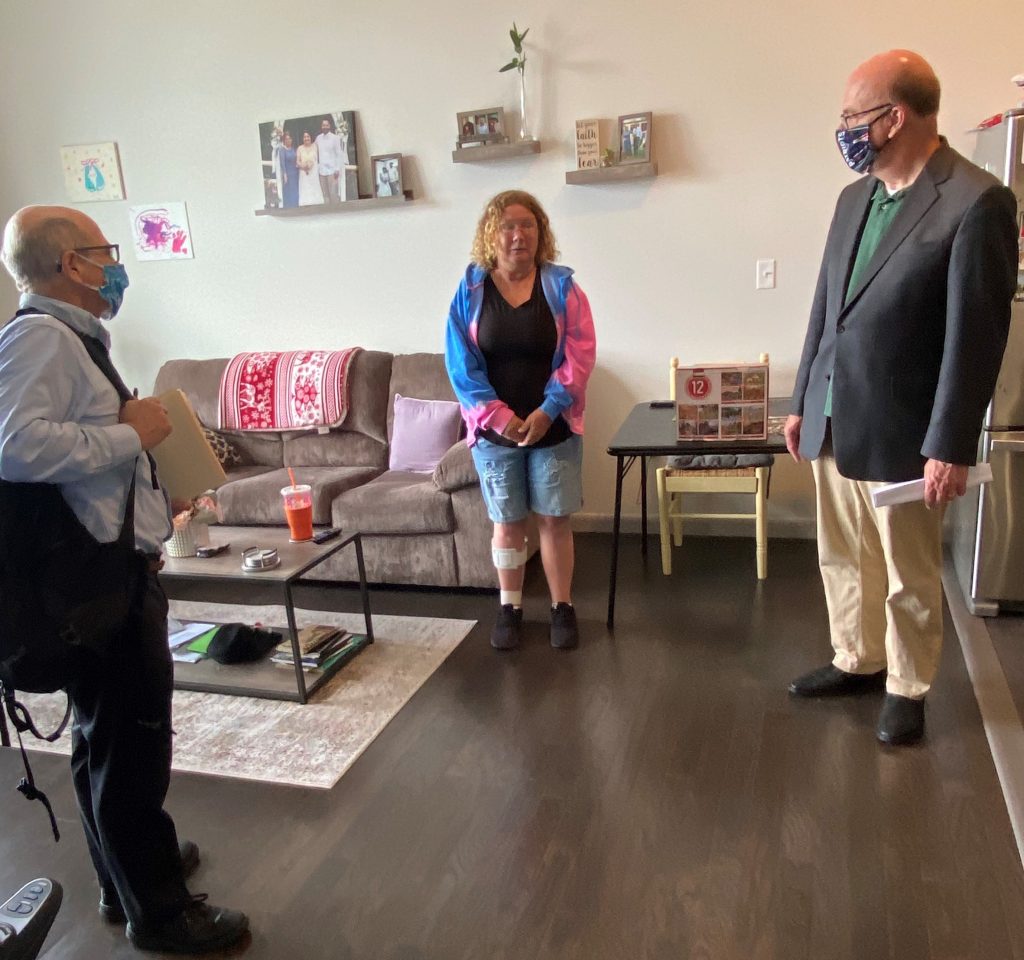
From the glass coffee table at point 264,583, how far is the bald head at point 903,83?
191 cm

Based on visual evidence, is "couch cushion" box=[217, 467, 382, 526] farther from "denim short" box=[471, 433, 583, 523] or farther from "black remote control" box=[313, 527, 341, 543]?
"denim short" box=[471, 433, 583, 523]

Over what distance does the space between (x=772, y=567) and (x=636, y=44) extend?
2.17 metres

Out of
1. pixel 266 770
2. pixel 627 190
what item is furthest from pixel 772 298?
pixel 266 770

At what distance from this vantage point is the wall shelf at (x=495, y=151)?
3.47m

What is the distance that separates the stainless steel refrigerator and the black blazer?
3.06ft

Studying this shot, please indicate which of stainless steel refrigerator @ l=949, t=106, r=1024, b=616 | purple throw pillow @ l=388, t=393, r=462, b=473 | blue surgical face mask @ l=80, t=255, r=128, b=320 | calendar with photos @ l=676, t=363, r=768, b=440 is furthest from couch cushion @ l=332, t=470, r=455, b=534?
stainless steel refrigerator @ l=949, t=106, r=1024, b=616

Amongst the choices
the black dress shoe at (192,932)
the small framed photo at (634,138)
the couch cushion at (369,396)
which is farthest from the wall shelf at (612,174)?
the black dress shoe at (192,932)

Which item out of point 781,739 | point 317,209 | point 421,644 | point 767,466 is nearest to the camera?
point 781,739

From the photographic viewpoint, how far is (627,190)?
349 cm

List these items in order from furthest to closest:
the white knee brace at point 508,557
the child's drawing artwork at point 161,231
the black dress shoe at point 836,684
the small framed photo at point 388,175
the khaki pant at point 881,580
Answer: the child's drawing artwork at point 161,231, the small framed photo at point 388,175, the white knee brace at point 508,557, the black dress shoe at point 836,684, the khaki pant at point 881,580

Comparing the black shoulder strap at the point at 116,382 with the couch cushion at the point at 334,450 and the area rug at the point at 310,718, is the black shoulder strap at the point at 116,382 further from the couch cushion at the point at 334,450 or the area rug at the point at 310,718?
the couch cushion at the point at 334,450

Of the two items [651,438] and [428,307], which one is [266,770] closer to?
[651,438]

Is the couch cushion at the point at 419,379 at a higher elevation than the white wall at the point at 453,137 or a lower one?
lower

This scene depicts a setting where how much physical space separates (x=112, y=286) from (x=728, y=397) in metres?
1.70
